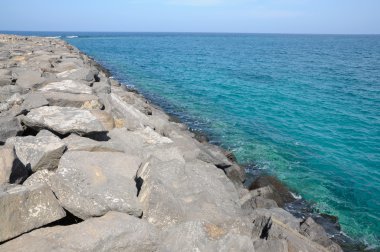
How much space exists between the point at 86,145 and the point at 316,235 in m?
5.62

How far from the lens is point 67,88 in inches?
391

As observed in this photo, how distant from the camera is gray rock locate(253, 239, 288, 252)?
523 cm

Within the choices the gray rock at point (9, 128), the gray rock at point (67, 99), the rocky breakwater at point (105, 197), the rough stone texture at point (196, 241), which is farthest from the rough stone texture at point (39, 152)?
the gray rock at point (67, 99)

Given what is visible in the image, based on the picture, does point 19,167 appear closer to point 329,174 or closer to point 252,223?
point 252,223

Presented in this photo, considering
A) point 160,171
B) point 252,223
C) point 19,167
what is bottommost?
point 252,223

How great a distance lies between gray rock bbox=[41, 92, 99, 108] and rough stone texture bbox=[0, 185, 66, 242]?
14.6 ft

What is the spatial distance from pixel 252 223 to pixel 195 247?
1.52 m

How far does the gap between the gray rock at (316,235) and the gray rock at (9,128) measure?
6.35 meters

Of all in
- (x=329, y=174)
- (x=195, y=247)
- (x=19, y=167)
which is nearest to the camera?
(x=195, y=247)

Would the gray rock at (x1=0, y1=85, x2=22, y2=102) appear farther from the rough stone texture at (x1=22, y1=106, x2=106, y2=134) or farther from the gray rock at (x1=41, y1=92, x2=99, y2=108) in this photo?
the rough stone texture at (x1=22, y1=106, x2=106, y2=134)

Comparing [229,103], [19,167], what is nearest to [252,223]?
[19,167]

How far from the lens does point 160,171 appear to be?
21.7 feet

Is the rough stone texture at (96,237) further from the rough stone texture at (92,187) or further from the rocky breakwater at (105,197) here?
the rough stone texture at (92,187)

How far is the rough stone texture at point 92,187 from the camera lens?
15.3ft
